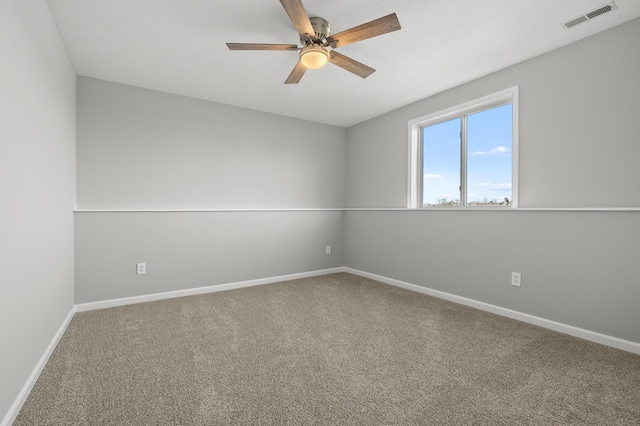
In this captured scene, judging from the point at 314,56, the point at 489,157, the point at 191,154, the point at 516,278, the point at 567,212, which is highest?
the point at 314,56

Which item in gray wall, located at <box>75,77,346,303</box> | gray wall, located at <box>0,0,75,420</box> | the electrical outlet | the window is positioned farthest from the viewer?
gray wall, located at <box>75,77,346,303</box>

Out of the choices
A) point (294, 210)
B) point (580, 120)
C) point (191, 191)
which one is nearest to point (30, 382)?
point (191, 191)

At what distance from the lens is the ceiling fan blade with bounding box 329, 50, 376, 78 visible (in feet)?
6.88

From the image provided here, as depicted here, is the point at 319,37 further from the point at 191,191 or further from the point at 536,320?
the point at 536,320

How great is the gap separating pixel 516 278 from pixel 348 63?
7.53ft

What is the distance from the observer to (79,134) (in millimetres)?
2842

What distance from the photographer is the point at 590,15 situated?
1.98m

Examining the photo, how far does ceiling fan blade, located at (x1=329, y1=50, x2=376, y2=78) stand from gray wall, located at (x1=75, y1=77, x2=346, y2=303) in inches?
75.1

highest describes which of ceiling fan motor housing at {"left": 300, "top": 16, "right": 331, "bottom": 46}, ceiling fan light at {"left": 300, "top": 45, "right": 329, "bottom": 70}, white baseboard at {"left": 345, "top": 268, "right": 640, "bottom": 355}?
ceiling fan motor housing at {"left": 300, "top": 16, "right": 331, "bottom": 46}

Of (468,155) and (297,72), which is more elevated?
(297,72)

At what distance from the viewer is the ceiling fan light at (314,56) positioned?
198 centimetres

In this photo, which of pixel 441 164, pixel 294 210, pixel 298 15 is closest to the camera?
pixel 298 15

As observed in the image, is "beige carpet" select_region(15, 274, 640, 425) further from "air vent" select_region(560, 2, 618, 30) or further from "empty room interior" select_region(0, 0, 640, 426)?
"air vent" select_region(560, 2, 618, 30)

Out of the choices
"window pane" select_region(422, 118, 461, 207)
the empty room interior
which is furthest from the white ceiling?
"window pane" select_region(422, 118, 461, 207)
